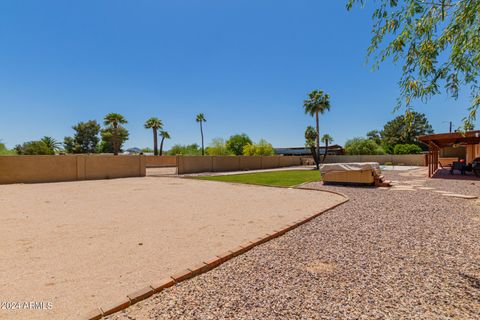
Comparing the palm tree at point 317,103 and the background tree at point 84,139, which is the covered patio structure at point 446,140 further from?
the background tree at point 84,139

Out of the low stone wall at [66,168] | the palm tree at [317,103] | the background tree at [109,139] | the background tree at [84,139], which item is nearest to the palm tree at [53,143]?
the background tree at [84,139]

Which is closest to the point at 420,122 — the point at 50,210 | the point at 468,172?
the point at 468,172

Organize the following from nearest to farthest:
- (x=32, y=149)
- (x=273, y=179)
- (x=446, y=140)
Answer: (x=273, y=179), (x=446, y=140), (x=32, y=149)

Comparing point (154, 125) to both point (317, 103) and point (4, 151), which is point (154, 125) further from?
point (317, 103)

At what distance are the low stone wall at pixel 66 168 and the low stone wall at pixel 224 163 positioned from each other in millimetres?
4040

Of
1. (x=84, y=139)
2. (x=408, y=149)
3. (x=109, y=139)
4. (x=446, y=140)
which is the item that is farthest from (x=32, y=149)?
(x=408, y=149)

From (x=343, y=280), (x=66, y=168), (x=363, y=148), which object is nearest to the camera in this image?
(x=343, y=280)

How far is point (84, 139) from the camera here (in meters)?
51.7

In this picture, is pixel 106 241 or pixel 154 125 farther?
pixel 154 125

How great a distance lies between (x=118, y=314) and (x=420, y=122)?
66.0 meters

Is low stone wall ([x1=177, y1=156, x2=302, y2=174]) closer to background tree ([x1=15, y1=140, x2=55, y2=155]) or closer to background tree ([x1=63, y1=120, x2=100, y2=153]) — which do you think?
background tree ([x1=15, y1=140, x2=55, y2=155])

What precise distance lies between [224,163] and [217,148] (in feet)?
89.0

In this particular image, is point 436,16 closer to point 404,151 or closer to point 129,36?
point 129,36

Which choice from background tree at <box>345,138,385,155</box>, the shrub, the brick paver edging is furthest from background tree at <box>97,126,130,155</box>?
the shrub
